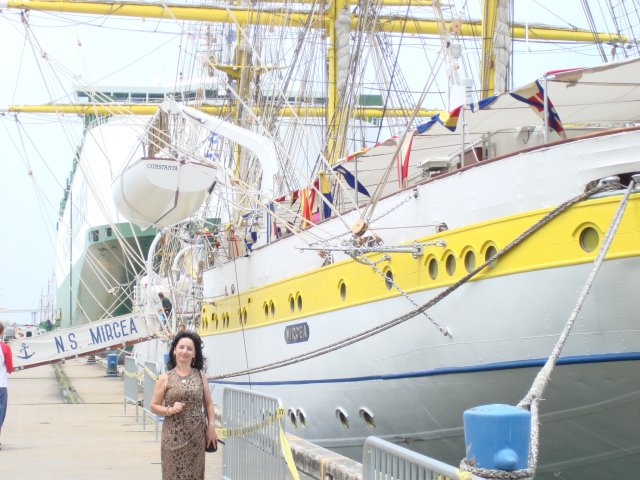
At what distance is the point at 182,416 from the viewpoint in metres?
6.12

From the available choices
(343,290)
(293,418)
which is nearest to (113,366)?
(293,418)

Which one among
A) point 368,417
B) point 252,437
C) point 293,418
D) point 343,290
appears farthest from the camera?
point 293,418

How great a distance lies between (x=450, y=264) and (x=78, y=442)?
231 inches

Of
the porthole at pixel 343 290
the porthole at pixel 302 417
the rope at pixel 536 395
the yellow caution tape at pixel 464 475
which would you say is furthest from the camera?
the porthole at pixel 302 417

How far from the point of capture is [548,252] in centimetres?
759

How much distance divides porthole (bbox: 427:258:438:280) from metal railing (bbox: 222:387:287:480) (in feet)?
7.36

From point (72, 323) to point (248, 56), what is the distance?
29611 mm

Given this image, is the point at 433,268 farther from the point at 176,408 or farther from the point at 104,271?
the point at 104,271

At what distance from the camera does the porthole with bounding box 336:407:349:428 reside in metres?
10.8

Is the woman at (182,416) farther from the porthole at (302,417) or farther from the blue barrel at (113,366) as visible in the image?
the blue barrel at (113,366)

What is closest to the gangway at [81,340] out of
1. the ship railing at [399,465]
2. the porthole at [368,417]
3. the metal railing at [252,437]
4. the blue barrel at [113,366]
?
the blue barrel at [113,366]

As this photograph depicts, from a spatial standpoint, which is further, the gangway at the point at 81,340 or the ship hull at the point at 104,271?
the ship hull at the point at 104,271

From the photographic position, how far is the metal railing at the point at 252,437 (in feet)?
22.1

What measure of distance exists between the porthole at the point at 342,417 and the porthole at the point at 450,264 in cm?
273
